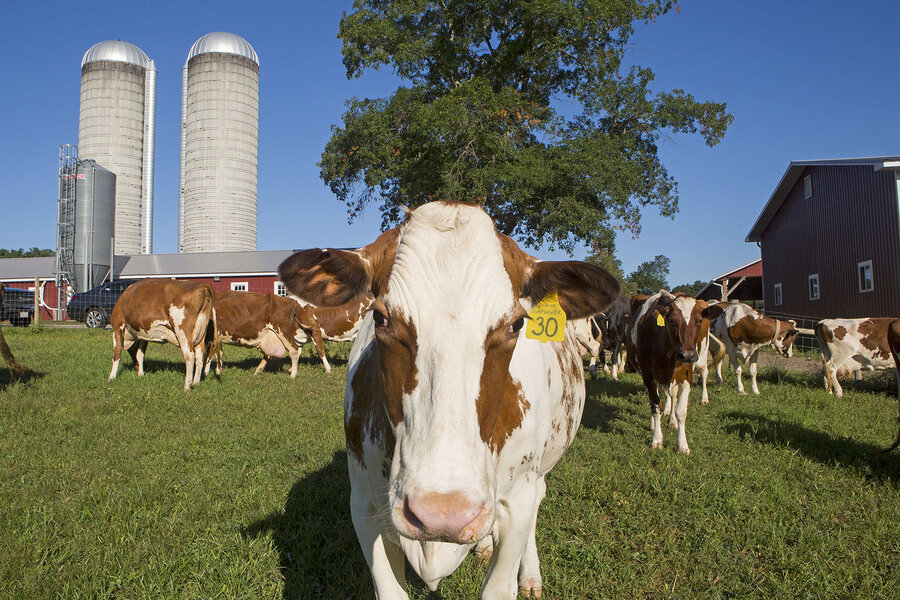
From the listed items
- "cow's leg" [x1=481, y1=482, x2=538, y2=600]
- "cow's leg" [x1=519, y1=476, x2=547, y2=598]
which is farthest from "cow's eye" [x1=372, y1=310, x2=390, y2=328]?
"cow's leg" [x1=519, y1=476, x2=547, y2=598]

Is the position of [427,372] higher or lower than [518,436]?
higher

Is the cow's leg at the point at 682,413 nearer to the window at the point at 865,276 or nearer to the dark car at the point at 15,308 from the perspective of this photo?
the window at the point at 865,276

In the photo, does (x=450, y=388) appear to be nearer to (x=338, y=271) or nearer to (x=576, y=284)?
(x=338, y=271)

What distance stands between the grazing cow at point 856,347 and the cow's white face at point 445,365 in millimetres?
10804

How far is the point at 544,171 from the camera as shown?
18203mm

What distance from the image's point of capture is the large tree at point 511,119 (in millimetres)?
18531

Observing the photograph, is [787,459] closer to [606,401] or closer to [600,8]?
[606,401]

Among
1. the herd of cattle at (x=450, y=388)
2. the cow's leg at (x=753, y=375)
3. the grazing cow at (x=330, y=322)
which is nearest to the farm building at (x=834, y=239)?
the cow's leg at (x=753, y=375)

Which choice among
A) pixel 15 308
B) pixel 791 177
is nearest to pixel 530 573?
pixel 791 177

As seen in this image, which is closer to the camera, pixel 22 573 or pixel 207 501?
pixel 22 573

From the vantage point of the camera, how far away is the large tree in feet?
60.8

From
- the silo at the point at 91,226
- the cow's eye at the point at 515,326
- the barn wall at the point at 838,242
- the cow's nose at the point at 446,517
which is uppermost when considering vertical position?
the silo at the point at 91,226

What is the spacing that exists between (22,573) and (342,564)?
1.78 meters

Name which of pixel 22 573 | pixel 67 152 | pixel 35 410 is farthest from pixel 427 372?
pixel 67 152
